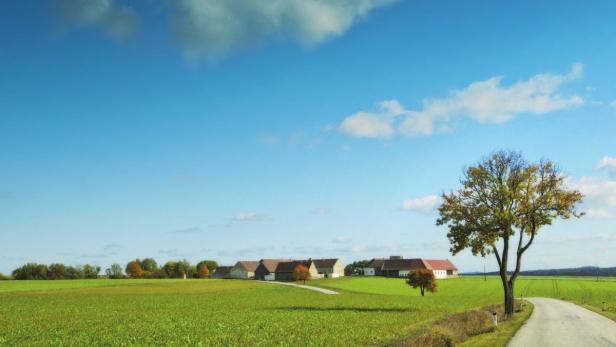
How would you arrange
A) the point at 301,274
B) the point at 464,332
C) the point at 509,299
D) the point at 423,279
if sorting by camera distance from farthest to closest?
the point at 301,274
the point at 423,279
the point at 509,299
the point at 464,332

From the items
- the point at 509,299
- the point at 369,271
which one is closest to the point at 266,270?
the point at 369,271

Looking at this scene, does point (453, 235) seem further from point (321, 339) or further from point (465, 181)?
point (321, 339)

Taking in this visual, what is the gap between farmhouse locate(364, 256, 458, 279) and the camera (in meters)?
A: 168

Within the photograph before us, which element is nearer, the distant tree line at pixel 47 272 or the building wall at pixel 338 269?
the distant tree line at pixel 47 272

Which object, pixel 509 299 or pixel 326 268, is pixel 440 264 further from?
pixel 509 299

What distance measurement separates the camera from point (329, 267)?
177500 millimetres

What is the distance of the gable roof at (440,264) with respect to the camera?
176 m

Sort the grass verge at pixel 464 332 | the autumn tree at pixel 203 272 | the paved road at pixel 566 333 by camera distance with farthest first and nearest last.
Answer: the autumn tree at pixel 203 272 → the paved road at pixel 566 333 → the grass verge at pixel 464 332

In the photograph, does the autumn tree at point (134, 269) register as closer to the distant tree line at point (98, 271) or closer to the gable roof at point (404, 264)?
the distant tree line at point (98, 271)

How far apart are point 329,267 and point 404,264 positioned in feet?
82.8

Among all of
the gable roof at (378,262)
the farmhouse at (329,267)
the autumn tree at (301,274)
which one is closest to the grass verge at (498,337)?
the autumn tree at (301,274)

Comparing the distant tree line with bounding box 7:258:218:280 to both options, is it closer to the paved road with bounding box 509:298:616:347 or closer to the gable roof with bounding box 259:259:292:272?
the gable roof with bounding box 259:259:292:272

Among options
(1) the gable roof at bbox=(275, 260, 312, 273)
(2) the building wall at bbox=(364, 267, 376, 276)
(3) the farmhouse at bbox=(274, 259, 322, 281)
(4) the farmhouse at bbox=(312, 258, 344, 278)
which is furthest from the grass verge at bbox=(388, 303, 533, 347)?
(2) the building wall at bbox=(364, 267, 376, 276)

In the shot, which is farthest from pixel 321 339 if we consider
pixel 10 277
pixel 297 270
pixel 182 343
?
pixel 10 277
